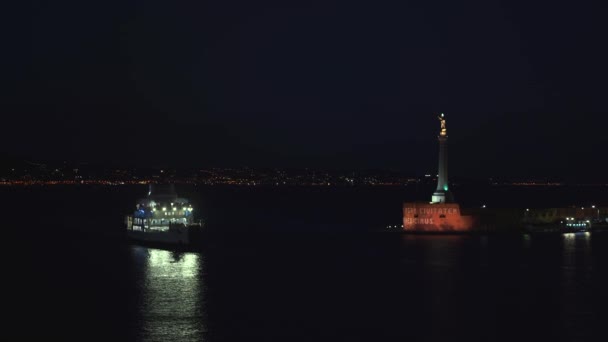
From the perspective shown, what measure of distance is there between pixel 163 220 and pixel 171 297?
72.5ft

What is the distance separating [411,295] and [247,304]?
6120 millimetres

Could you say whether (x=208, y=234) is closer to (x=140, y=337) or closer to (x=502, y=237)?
(x=502, y=237)

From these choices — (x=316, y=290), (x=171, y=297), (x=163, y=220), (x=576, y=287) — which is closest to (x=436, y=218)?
(x=163, y=220)

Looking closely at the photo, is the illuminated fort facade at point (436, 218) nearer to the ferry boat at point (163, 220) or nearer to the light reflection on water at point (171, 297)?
the ferry boat at point (163, 220)

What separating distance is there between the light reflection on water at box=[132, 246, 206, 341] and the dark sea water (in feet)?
0.19

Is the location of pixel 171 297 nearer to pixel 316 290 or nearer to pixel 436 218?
pixel 316 290

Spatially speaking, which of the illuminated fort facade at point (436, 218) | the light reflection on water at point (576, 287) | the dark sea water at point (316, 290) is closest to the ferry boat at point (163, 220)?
the dark sea water at point (316, 290)

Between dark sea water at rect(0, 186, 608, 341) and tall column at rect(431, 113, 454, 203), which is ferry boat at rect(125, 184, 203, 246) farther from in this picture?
tall column at rect(431, 113, 454, 203)

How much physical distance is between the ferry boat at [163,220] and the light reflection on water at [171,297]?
4150mm

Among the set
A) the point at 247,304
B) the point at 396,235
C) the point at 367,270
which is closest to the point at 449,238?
the point at 396,235

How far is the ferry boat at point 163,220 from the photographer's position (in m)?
51.1

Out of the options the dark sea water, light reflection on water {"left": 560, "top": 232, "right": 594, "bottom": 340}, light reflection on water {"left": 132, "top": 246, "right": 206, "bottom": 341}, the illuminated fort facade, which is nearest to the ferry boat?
the dark sea water

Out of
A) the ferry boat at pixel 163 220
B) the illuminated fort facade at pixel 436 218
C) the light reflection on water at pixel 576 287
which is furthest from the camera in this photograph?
the illuminated fort facade at pixel 436 218

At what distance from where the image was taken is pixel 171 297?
105 feet
